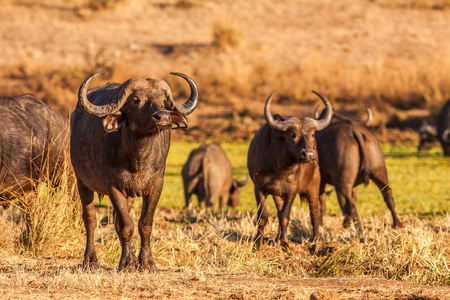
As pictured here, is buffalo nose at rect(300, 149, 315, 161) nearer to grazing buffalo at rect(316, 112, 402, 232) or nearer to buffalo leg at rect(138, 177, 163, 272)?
buffalo leg at rect(138, 177, 163, 272)

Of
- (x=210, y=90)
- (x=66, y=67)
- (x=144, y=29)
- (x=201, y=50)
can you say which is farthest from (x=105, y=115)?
(x=144, y=29)

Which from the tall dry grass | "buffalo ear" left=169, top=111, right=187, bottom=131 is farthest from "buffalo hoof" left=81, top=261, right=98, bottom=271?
"buffalo ear" left=169, top=111, right=187, bottom=131

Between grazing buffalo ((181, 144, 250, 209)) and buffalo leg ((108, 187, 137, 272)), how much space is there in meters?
6.62

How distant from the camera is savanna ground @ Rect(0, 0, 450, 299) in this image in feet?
22.1

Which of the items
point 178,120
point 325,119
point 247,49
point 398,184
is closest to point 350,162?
point 325,119

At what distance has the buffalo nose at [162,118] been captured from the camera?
632 cm

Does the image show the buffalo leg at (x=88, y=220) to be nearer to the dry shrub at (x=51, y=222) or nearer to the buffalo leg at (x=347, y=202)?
the dry shrub at (x=51, y=222)

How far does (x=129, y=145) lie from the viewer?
6.90m

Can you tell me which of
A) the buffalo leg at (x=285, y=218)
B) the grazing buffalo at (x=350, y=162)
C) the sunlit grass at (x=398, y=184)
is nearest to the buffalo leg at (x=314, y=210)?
the buffalo leg at (x=285, y=218)

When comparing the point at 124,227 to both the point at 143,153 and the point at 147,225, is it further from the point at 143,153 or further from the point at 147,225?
the point at 143,153

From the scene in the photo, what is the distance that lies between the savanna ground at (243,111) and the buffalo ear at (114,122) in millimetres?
1365

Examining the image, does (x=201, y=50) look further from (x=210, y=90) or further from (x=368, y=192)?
(x=368, y=192)

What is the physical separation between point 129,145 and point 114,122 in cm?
27

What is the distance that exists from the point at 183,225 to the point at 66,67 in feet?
73.1
